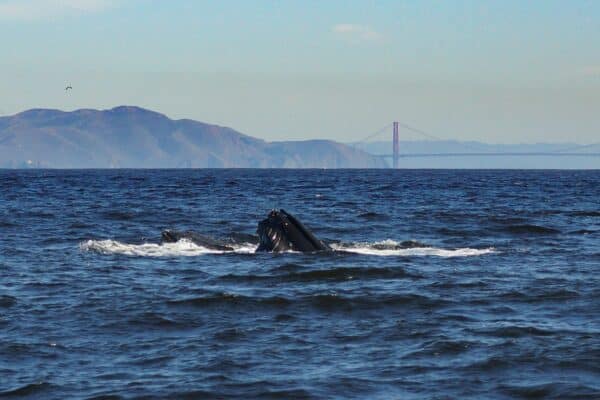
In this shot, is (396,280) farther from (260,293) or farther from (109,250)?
(109,250)

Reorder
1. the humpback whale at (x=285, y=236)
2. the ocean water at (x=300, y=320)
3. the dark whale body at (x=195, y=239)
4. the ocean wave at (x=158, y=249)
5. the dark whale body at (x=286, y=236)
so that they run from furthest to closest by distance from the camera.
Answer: the dark whale body at (x=195, y=239)
the ocean wave at (x=158, y=249)
the dark whale body at (x=286, y=236)
the humpback whale at (x=285, y=236)
the ocean water at (x=300, y=320)

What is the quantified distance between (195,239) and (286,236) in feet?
9.61

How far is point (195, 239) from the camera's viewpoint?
2691 centimetres

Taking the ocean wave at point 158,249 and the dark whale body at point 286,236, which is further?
the ocean wave at point 158,249

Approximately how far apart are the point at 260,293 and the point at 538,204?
39947mm

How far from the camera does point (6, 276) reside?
2116 centimetres

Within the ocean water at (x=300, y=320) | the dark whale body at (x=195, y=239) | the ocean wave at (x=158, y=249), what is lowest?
the ocean water at (x=300, y=320)

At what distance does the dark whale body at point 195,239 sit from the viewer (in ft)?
86.7

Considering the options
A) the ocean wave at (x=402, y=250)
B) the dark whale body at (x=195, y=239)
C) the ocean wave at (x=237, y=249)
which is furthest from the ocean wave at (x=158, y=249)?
the ocean wave at (x=402, y=250)

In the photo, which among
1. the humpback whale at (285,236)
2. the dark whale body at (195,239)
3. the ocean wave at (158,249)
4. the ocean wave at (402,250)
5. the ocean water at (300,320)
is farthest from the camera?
the dark whale body at (195,239)

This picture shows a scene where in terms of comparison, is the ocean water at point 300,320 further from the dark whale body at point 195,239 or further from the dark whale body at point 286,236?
the dark whale body at point 286,236

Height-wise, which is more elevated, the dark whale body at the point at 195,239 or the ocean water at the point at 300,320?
the dark whale body at the point at 195,239

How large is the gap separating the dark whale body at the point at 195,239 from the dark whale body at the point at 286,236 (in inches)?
58.5

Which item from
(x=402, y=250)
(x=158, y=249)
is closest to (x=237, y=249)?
(x=158, y=249)
